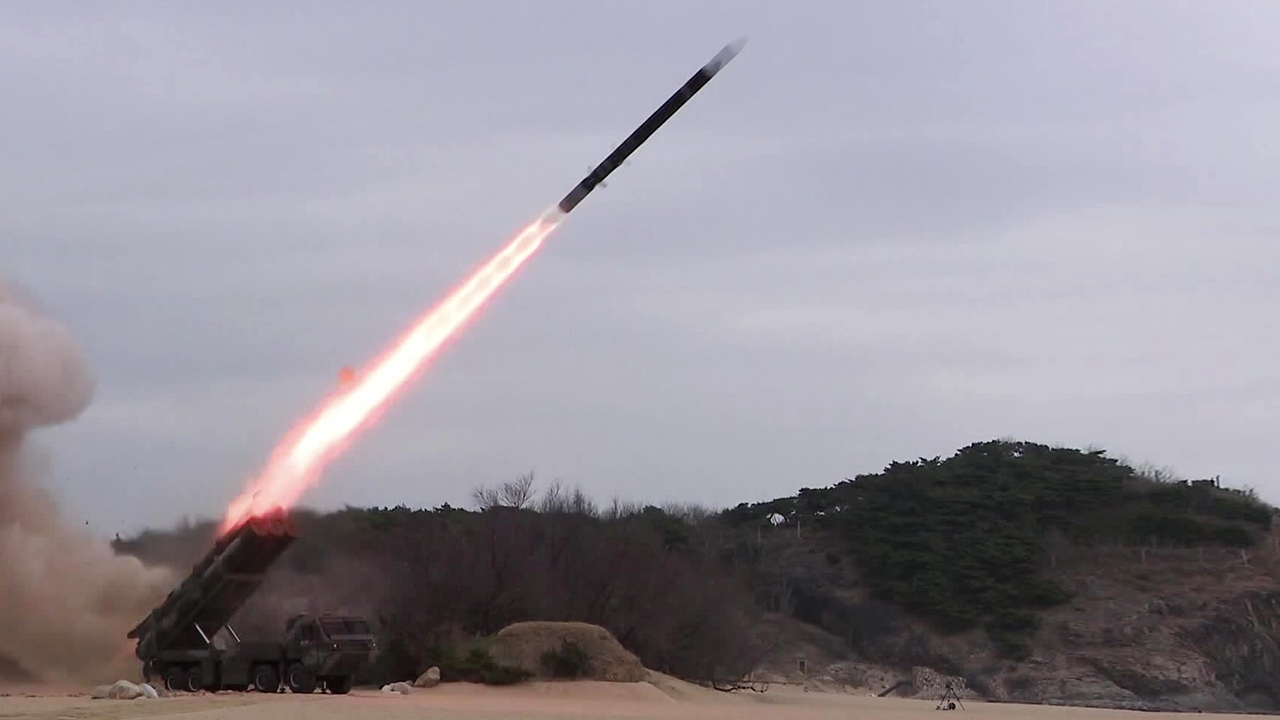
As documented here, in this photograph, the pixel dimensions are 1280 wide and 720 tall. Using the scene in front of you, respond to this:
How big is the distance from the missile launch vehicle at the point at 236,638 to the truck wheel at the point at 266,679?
0.06ft

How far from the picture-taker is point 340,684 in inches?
1243

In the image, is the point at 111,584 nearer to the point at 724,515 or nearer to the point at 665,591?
the point at 665,591

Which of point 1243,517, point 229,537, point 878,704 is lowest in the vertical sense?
point 878,704

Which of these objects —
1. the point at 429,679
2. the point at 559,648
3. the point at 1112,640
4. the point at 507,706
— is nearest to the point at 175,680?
the point at 507,706

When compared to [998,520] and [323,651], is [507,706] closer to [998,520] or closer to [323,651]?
[323,651]

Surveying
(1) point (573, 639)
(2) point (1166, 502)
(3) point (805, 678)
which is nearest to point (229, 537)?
(1) point (573, 639)

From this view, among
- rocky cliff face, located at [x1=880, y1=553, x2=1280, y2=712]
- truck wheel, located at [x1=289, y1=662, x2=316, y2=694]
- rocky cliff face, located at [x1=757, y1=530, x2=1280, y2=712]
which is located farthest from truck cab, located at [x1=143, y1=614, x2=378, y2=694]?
rocky cliff face, located at [x1=880, y1=553, x2=1280, y2=712]

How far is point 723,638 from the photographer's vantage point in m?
50.1

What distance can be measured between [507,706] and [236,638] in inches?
206

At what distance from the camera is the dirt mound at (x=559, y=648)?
37.8 metres

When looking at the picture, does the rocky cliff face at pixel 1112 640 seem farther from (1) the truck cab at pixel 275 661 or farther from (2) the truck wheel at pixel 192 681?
(2) the truck wheel at pixel 192 681

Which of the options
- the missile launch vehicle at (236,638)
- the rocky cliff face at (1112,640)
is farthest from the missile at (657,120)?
the rocky cliff face at (1112,640)

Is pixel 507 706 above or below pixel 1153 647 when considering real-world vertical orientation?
below

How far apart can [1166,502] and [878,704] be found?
130 feet
